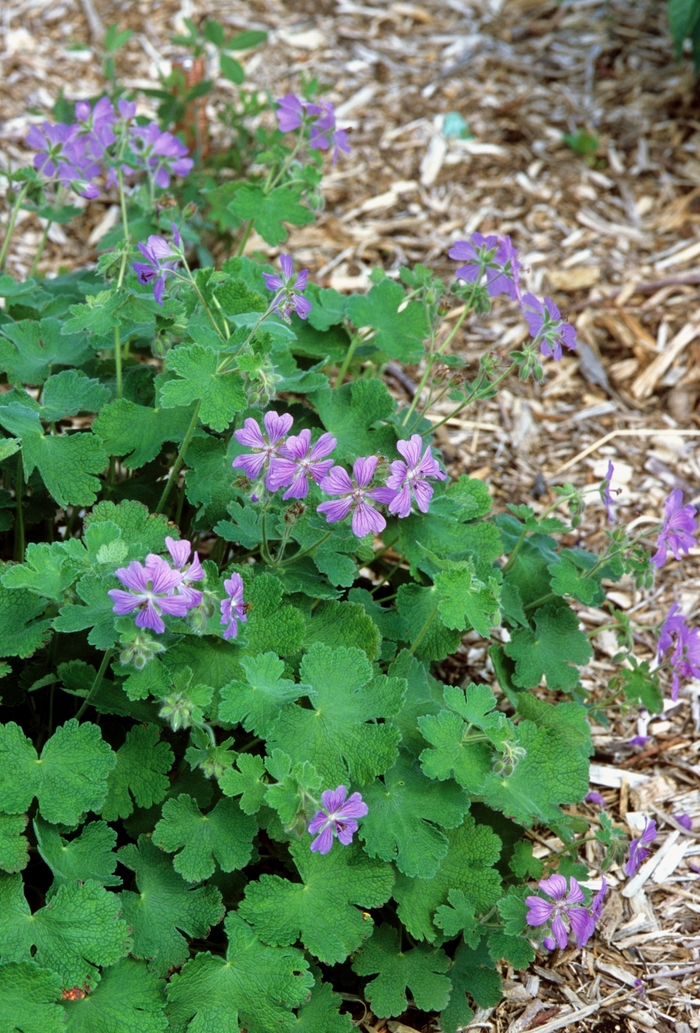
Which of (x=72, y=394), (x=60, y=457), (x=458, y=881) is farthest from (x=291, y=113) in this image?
(x=458, y=881)

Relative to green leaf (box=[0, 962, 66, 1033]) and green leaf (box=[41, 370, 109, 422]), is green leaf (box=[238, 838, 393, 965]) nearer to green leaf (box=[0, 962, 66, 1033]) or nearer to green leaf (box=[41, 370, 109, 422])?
green leaf (box=[0, 962, 66, 1033])

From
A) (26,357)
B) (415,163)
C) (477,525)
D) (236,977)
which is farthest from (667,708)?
(415,163)

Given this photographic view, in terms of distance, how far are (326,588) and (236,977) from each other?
81cm

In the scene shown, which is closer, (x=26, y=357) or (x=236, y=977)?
(x=236, y=977)

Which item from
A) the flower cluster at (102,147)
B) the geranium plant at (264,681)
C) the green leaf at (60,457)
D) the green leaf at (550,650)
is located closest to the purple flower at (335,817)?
the geranium plant at (264,681)

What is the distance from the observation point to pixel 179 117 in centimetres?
424

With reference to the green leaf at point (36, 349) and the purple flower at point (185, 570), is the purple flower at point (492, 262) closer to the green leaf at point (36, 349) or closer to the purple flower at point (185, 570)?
the green leaf at point (36, 349)

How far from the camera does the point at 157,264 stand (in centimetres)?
228

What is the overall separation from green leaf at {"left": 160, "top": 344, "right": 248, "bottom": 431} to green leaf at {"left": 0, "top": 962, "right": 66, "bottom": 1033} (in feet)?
3.52

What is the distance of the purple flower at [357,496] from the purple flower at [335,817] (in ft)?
1.63

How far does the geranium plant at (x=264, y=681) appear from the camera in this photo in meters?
2.07

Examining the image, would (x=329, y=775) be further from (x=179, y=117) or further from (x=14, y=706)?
(x=179, y=117)

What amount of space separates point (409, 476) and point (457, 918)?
94 cm

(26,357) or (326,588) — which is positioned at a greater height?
(26,357)
